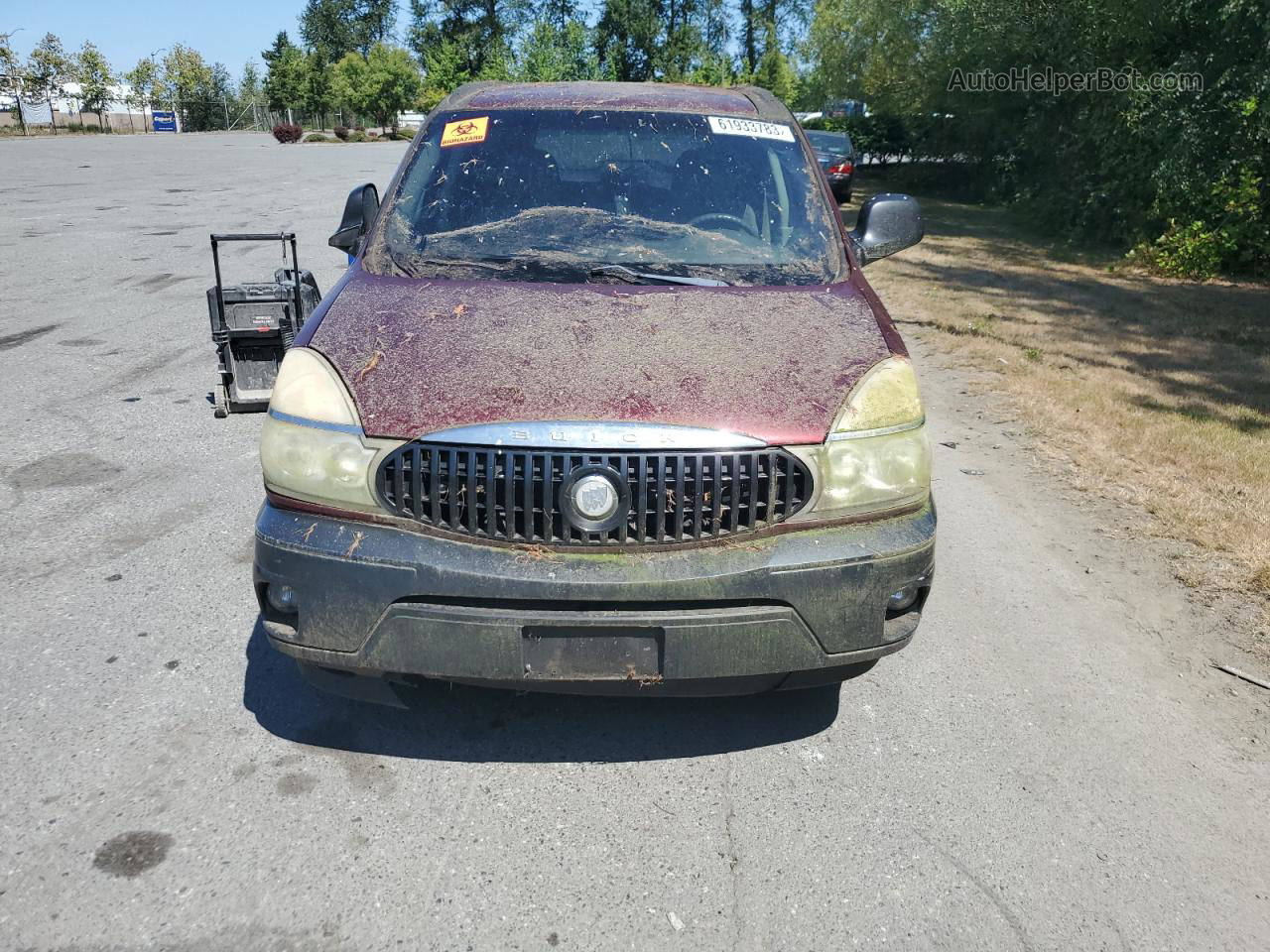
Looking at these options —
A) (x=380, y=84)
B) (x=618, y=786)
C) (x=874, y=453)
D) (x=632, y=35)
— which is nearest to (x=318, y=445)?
(x=618, y=786)

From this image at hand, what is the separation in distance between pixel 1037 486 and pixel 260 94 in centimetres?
10456

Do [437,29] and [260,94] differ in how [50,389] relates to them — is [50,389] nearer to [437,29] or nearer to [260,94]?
[437,29]

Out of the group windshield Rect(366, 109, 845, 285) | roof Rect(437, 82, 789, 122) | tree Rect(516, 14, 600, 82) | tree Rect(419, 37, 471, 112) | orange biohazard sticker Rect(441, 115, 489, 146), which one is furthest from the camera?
tree Rect(419, 37, 471, 112)

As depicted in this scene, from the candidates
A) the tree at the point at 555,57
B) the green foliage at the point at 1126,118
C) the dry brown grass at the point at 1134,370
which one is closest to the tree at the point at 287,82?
the tree at the point at 555,57

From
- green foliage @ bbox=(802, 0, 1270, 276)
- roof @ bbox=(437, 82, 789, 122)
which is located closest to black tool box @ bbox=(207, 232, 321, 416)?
roof @ bbox=(437, 82, 789, 122)

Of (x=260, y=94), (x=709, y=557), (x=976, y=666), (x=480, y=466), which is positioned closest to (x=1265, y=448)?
(x=976, y=666)

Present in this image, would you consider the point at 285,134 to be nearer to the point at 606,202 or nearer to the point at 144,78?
the point at 144,78

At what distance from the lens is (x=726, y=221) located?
387 cm

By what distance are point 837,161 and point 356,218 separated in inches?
704

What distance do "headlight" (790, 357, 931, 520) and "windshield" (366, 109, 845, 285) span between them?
2.64 feet

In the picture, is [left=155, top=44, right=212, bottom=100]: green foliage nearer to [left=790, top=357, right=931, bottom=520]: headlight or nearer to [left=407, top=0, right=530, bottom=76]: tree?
[left=407, top=0, right=530, bottom=76]: tree

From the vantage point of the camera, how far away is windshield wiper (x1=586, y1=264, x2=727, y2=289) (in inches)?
136

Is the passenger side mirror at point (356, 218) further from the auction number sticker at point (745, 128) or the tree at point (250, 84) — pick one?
the tree at point (250, 84)

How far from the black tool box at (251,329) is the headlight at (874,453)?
3.83 metres
